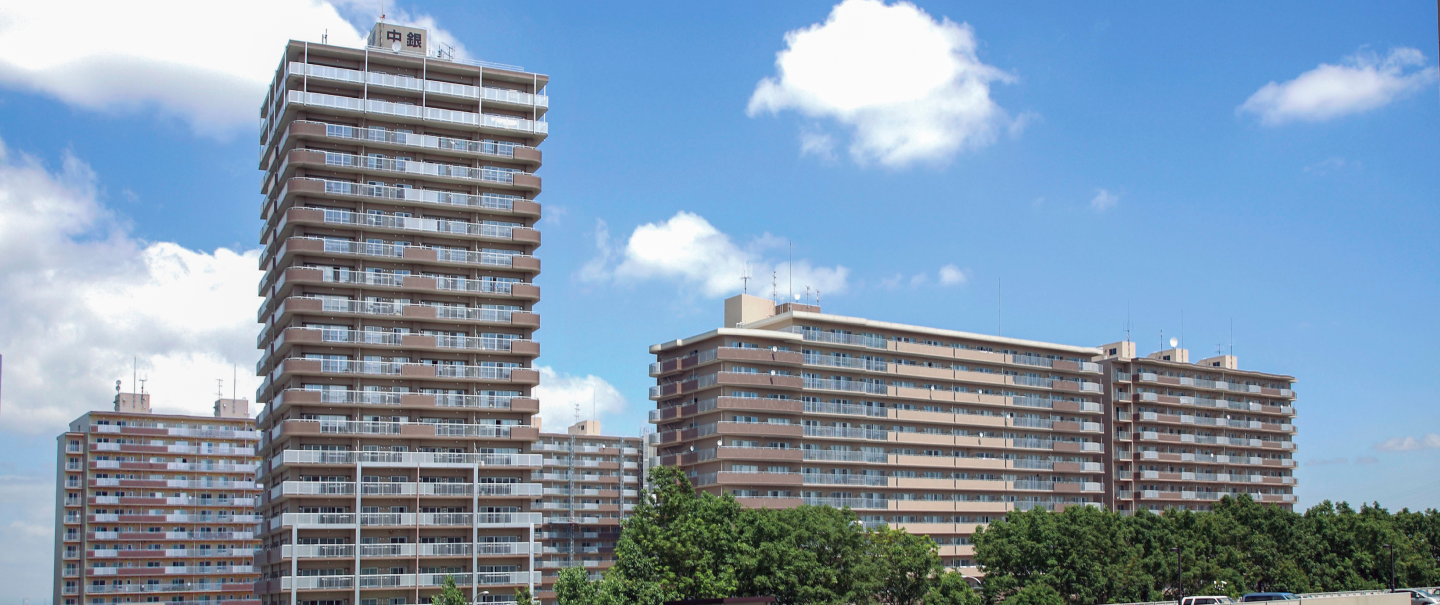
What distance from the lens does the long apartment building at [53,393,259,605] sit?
155875mm

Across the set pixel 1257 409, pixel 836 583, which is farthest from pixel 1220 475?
pixel 836 583

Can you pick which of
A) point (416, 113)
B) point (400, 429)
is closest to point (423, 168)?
point (416, 113)

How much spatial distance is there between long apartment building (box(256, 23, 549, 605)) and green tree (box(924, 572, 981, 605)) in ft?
101

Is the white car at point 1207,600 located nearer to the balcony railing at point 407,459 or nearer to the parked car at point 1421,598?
the parked car at point 1421,598

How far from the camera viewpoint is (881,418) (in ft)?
418

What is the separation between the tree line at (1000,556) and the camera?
83.4m

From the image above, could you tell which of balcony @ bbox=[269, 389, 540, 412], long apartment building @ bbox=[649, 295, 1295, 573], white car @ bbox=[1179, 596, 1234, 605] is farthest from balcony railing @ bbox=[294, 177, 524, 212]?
white car @ bbox=[1179, 596, 1234, 605]

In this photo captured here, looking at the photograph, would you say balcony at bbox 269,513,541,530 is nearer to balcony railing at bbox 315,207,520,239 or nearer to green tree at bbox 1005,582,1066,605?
balcony railing at bbox 315,207,520,239

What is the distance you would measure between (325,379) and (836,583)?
43.1m

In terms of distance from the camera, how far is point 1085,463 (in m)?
142

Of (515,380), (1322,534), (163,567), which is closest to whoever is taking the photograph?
(515,380)

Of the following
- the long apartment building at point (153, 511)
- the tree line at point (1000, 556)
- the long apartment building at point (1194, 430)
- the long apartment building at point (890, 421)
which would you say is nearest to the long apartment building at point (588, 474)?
the long apartment building at point (153, 511)

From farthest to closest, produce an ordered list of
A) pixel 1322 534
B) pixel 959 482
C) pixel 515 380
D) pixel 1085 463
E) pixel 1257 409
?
pixel 1257 409, pixel 1085 463, pixel 959 482, pixel 1322 534, pixel 515 380

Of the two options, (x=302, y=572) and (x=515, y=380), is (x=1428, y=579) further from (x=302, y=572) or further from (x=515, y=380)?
(x=302, y=572)
